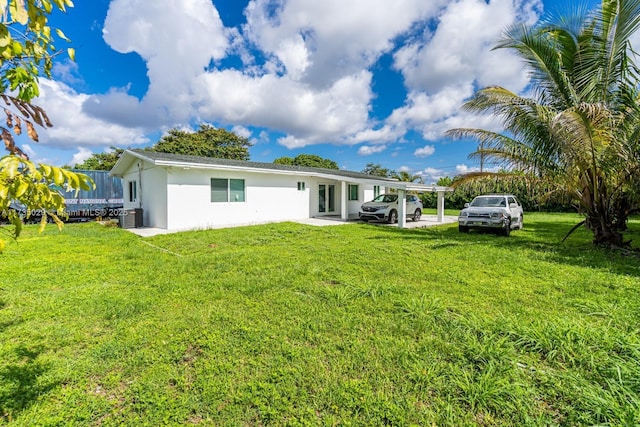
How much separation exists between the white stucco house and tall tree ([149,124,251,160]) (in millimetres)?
20152

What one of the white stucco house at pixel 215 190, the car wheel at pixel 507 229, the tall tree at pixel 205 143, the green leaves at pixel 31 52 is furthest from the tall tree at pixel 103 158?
the green leaves at pixel 31 52

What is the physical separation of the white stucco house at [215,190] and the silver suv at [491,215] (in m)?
2.73

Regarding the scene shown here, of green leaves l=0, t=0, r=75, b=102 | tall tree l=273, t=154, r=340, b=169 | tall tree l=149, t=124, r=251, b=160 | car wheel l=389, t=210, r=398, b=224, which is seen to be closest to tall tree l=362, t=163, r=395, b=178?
tall tree l=273, t=154, r=340, b=169

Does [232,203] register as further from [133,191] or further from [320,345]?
[320,345]

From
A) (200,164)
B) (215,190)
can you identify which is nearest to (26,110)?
(200,164)

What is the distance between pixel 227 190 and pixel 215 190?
0.55 m

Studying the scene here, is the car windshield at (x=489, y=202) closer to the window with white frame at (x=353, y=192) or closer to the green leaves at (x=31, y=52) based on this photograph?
the window with white frame at (x=353, y=192)

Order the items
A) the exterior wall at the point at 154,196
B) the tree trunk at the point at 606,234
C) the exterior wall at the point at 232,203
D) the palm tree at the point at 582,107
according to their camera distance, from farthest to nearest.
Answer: the exterior wall at the point at 154,196
the exterior wall at the point at 232,203
the tree trunk at the point at 606,234
the palm tree at the point at 582,107

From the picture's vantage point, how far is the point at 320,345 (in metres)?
3.04

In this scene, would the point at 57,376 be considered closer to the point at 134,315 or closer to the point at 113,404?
the point at 113,404

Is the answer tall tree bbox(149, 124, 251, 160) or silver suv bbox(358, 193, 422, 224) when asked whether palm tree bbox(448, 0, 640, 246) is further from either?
tall tree bbox(149, 124, 251, 160)

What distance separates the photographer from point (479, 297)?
4.35 metres

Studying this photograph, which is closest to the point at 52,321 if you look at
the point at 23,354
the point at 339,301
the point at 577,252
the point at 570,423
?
the point at 23,354

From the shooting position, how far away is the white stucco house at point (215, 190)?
11.9 meters
